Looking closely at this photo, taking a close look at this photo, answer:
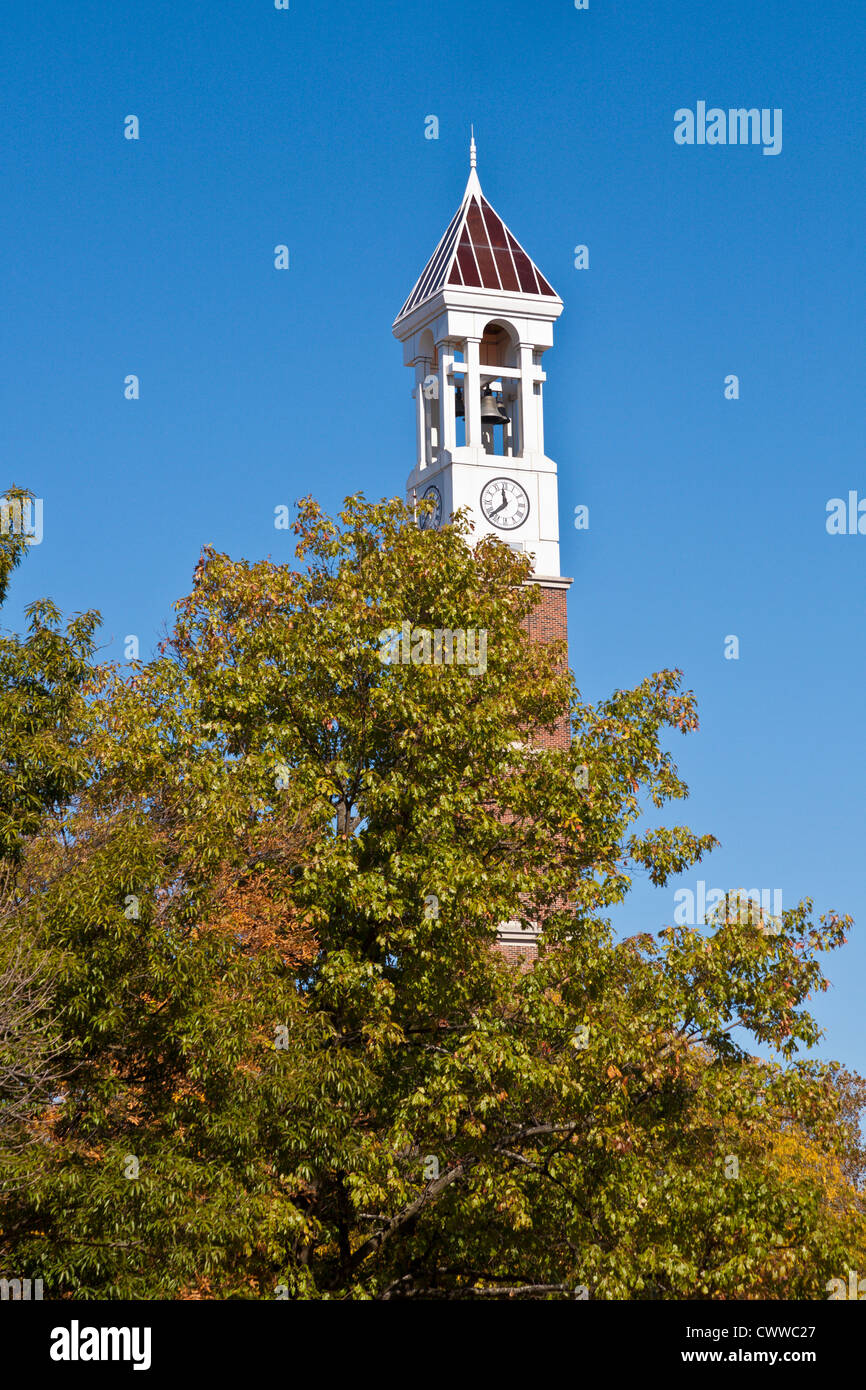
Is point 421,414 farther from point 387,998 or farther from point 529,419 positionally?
point 387,998

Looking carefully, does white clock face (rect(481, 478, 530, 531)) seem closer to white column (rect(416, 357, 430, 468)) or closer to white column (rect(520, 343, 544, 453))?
white column (rect(520, 343, 544, 453))

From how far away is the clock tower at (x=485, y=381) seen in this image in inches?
2004

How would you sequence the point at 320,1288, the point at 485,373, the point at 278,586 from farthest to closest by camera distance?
the point at 485,373 → the point at 278,586 → the point at 320,1288

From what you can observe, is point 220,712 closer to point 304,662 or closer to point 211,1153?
point 304,662

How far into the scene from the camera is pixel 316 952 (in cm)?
2350

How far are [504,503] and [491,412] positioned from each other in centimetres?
296

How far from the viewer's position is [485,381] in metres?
52.9

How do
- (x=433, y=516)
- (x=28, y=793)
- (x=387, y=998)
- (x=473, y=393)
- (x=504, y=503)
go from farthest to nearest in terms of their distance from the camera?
1. (x=504, y=503)
2. (x=473, y=393)
3. (x=433, y=516)
4. (x=387, y=998)
5. (x=28, y=793)

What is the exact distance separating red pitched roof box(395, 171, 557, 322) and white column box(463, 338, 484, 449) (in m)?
1.74

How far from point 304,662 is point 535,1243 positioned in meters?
7.51

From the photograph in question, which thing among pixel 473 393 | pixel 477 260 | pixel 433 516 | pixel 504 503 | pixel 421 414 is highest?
pixel 477 260

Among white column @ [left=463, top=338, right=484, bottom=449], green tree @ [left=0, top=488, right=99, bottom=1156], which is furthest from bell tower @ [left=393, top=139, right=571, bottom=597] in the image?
green tree @ [left=0, top=488, right=99, bottom=1156]

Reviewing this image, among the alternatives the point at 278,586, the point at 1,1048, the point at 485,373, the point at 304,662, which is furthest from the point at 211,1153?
the point at 485,373

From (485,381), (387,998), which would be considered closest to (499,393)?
(485,381)
